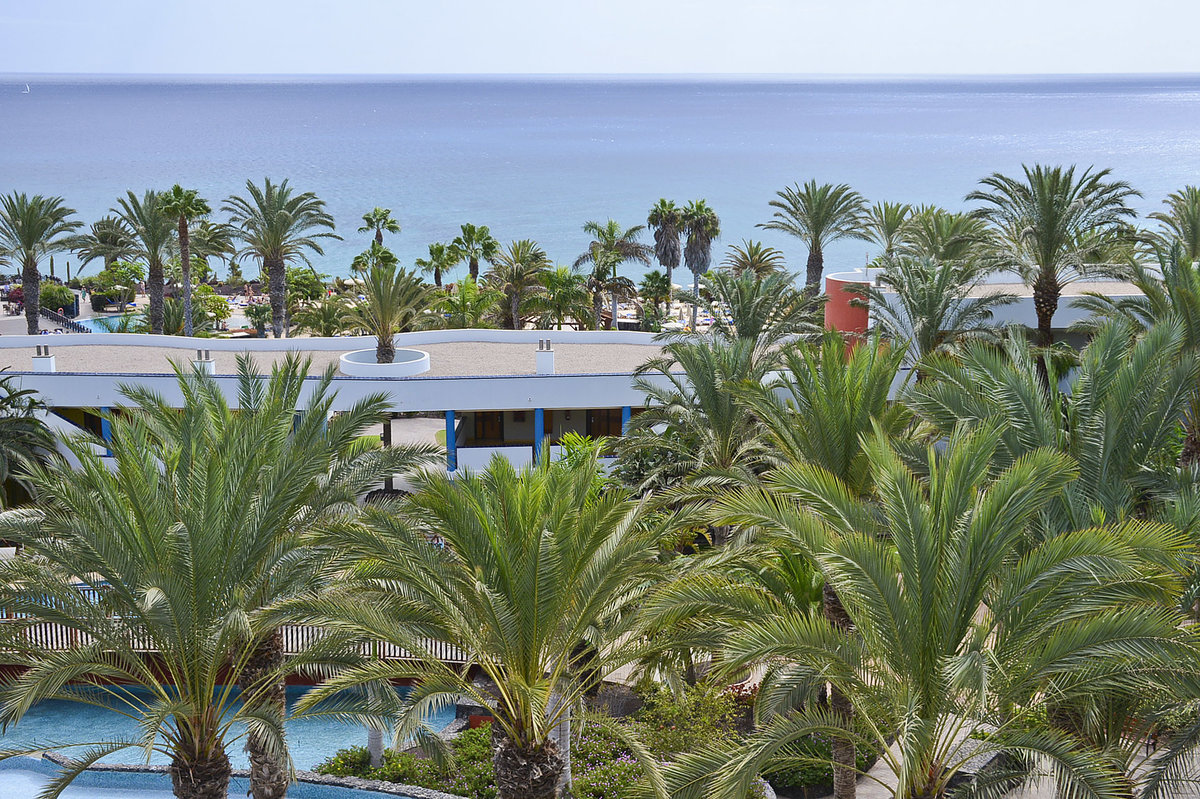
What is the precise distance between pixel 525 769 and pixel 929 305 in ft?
53.9

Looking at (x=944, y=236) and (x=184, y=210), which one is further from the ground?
(x=184, y=210)

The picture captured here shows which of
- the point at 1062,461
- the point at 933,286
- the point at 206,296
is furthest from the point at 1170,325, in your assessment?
the point at 206,296

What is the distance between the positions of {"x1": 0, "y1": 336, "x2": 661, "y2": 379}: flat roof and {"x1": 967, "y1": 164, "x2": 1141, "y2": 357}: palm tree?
34.9ft

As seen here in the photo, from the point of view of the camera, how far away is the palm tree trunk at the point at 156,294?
153 ft

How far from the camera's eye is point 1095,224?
2847 centimetres

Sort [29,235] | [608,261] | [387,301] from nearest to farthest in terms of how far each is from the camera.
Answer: [387,301], [29,235], [608,261]

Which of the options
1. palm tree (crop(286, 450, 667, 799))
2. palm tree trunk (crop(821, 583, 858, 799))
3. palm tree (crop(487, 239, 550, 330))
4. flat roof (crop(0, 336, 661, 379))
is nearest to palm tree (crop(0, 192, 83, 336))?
flat roof (crop(0, 336, 661, 379))

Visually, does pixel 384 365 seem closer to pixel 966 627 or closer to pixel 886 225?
pixel 886 225

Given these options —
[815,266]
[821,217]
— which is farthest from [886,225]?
[815,266]

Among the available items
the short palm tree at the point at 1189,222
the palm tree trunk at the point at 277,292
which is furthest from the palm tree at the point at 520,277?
the short palm tree at the point at 1189,222

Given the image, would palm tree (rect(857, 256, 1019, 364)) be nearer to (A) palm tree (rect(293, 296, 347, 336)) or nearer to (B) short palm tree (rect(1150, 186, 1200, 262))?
(B) short palm tree (rect(1150, 186, 1200, 262))

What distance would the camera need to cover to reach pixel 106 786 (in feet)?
57.2

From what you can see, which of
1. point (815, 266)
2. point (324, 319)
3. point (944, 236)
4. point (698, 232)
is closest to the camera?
point (944, 236)

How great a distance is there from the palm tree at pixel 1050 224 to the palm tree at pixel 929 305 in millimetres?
1233
